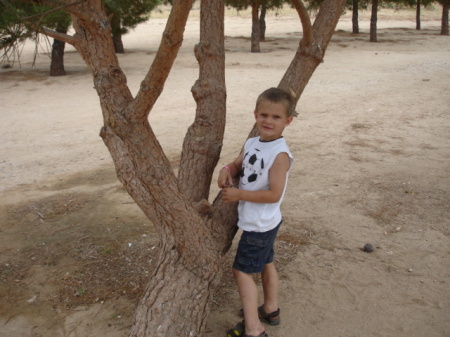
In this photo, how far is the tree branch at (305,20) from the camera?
2.77 meters

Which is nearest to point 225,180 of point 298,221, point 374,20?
point 298,221

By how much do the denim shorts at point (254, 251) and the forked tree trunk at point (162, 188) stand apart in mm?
211

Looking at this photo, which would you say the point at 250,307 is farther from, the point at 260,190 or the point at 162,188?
the point at 162,188

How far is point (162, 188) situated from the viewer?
93.6 inches

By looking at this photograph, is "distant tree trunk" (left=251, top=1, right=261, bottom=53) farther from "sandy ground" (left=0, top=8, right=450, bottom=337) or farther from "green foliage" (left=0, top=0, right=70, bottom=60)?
"green foliage" (left=0, top=0, right=70, bottom=60)

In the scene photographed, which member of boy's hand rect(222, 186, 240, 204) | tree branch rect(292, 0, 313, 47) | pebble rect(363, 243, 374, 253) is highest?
tree branch rect(292, 0, 313, 47)

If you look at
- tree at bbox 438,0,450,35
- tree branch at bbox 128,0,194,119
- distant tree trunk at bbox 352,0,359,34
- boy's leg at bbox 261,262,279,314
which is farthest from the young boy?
tree at bbox 438,0,450,35

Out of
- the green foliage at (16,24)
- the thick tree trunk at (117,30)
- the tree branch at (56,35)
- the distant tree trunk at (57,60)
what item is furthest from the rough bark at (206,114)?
the thick tree trunk at (117,30)

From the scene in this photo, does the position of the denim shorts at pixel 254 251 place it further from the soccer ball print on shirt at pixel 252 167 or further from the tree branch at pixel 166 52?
the tree branch at pixel 166 52

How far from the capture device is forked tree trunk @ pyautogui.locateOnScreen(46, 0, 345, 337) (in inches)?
87.7

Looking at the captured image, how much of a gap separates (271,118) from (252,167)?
273mm

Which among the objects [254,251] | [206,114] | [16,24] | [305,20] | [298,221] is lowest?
[298,221]

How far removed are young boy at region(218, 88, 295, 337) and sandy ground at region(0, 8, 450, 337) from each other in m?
0.32

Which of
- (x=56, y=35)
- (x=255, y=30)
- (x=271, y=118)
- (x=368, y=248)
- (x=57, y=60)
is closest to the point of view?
(x=56, y=35)
